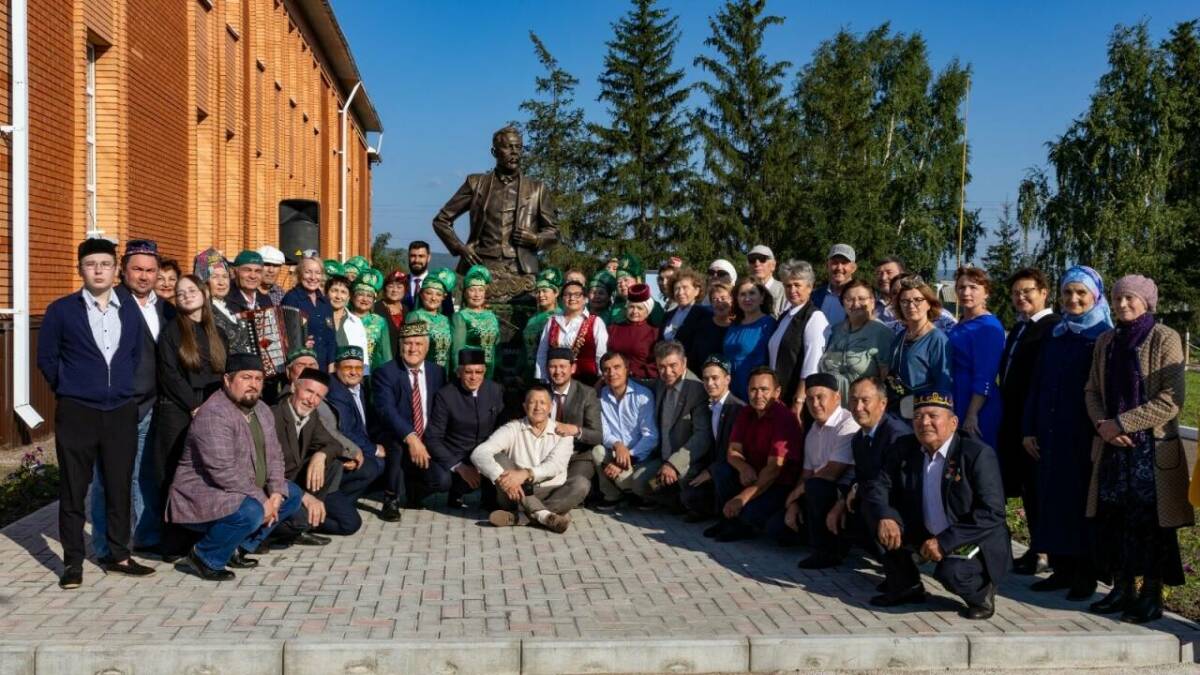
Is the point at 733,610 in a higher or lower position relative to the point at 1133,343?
lower

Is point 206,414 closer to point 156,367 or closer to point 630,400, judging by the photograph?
point 156,367

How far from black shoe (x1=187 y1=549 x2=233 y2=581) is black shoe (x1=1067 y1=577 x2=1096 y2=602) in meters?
4.73

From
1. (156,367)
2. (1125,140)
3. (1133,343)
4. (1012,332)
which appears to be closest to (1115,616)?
(1133,343)

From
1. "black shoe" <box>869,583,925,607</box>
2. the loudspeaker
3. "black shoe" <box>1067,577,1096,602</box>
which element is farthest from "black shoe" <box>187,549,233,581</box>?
the loudspeaker

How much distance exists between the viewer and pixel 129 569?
6605 millimetres

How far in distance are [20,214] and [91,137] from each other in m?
3.33

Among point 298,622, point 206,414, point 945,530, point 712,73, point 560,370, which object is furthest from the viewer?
point 712,73

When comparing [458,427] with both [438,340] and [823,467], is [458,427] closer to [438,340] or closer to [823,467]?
[438,340]

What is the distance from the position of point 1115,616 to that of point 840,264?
12.4 feet

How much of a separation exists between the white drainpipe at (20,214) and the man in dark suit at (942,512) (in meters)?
9.24

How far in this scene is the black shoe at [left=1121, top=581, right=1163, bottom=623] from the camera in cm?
585

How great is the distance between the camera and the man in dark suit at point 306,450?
7.44 meters

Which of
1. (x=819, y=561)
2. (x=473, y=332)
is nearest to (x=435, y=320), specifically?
(x=473, y=332)

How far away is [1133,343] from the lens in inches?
232
